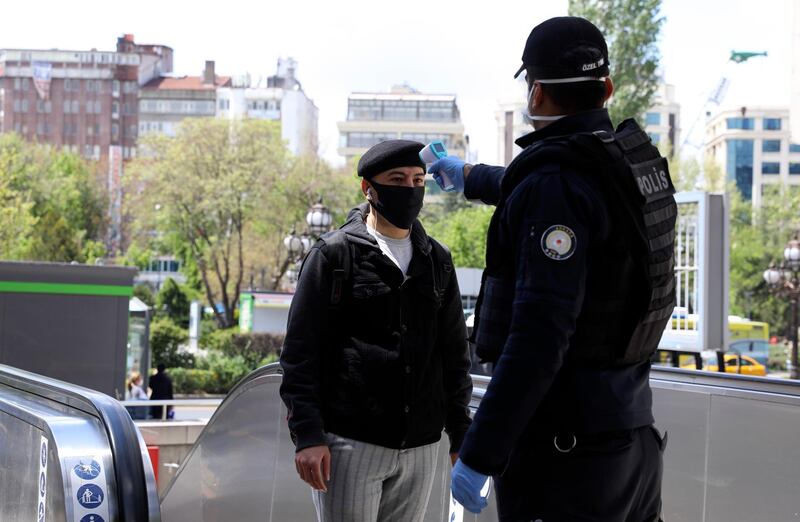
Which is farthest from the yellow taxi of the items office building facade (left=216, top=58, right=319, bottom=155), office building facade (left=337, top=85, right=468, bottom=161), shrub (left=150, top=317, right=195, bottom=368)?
office building facade (left=337, top=85, right=468, bottom=161)

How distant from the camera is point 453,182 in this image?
3.27 metres

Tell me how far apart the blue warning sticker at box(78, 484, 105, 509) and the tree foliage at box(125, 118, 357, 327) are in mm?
49566

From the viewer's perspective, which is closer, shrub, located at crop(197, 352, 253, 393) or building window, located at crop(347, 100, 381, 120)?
shrub, located at crop(197, 352, 253, 393)

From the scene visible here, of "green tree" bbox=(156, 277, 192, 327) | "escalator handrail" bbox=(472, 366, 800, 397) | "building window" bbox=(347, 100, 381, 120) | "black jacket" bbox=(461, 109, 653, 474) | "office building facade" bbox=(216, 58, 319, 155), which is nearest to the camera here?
"black jacket" bbox=(461, 109, 653, 474)

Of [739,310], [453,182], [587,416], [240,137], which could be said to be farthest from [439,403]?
[739,310]

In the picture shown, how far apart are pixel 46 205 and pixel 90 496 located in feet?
221

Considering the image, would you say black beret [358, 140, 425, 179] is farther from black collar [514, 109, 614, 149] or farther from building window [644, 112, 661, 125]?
building window [644, 112, 661, 125]

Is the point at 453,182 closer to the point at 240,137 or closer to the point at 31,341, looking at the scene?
the point at 31,341

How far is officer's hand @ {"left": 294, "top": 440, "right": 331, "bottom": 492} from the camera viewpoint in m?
3.52

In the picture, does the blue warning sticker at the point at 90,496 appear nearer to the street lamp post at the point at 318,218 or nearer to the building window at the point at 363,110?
the street lamp post at the point at 318,218

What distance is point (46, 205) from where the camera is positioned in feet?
222

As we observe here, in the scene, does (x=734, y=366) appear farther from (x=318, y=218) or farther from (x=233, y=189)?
(x=233, y=189)

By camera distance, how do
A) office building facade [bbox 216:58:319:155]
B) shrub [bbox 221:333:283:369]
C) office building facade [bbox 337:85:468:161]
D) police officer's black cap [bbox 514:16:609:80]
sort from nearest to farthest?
1. police officer's black cap [bbox 514:16:609:80]
2. shrub [bbox 221:333:283:369]
3. office building facade [bbox 216:58:319:155]
4. office building facade [bbox 337:85:468:161]

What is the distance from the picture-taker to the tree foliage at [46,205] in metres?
54.5
